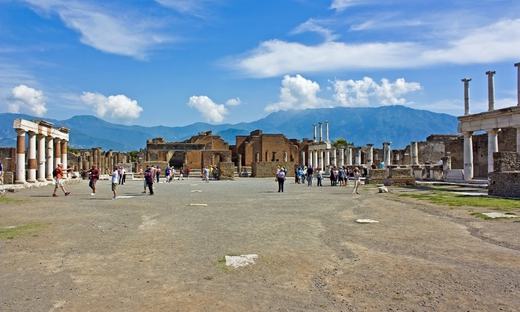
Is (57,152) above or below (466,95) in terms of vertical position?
below

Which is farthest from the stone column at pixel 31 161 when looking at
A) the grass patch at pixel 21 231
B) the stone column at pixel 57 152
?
the grass patch at pixel 21 231

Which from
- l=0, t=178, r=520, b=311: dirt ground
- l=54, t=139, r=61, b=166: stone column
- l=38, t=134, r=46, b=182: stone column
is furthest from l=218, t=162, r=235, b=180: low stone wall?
l=0, t=178, r=520, b=311: dirt ground

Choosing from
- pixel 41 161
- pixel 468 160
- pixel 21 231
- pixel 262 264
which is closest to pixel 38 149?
pixel 41 161

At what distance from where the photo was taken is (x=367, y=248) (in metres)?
8.52

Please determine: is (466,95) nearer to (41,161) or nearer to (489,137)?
(489,137)

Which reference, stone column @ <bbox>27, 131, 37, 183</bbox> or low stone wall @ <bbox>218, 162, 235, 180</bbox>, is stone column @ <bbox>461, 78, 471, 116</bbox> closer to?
low stone wall @ <bbox>218, 162, 235, 180</bbox>

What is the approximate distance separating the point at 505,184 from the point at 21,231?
1876cm

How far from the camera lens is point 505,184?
1941cm

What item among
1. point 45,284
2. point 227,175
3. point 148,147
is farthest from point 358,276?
point 148,147

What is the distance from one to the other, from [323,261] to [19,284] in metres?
4.61

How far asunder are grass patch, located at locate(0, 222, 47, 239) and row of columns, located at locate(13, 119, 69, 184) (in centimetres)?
1853

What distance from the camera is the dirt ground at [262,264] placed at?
542 cm

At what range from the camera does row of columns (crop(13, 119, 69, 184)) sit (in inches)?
1089

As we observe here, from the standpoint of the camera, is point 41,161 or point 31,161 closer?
point 31,161
